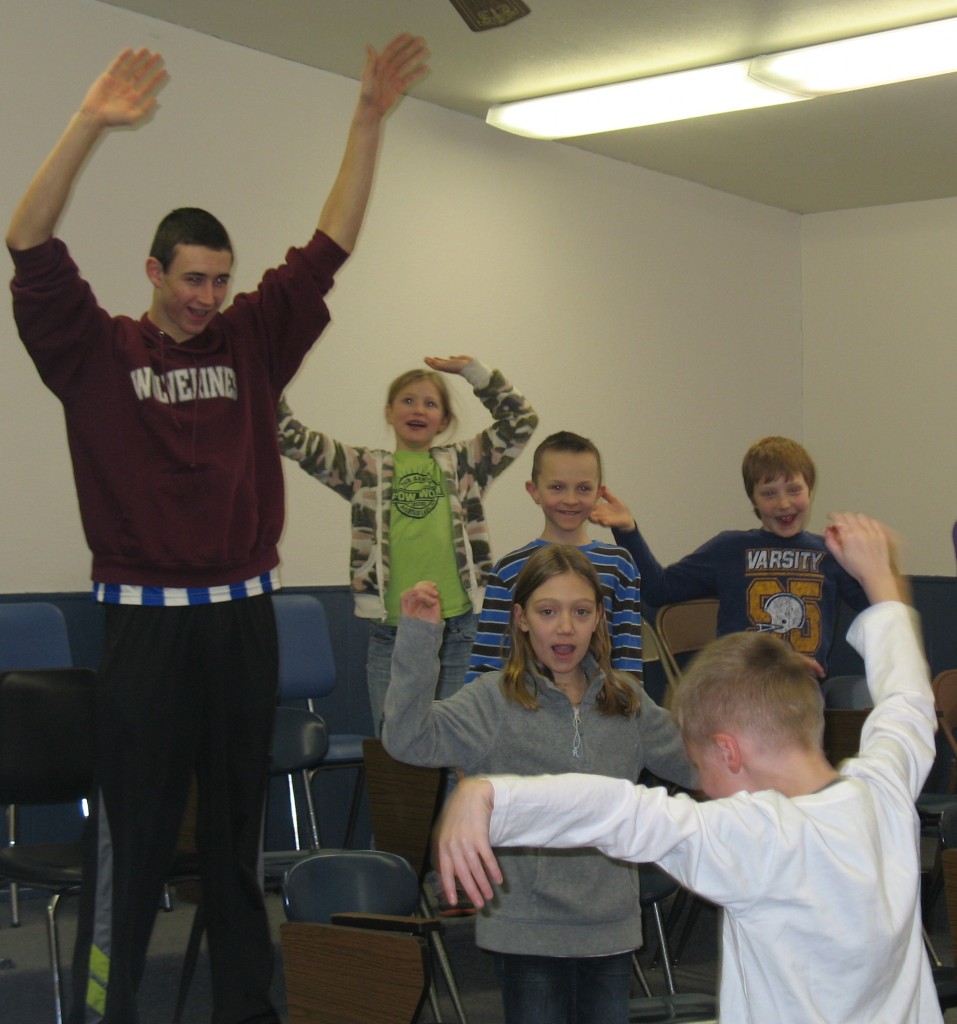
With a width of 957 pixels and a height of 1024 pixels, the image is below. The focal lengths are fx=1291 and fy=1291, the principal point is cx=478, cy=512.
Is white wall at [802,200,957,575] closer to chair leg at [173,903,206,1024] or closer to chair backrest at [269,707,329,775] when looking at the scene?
chair backrest at [269,707,329,775]

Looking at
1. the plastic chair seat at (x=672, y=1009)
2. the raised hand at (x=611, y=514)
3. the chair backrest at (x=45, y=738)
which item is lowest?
the plastic chair seat at (x=672, y=1009)

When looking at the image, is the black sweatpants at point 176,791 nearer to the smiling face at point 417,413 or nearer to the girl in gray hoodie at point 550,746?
the girl in gray hoodie at point 550,746

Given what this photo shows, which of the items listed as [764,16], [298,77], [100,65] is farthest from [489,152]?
[100,65]

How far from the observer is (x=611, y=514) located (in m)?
3.41

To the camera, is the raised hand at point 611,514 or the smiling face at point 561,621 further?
the raised hand at point 611,514

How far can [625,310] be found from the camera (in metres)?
6.54

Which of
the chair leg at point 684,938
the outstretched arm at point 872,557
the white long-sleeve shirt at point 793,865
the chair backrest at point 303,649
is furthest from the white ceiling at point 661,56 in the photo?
the white long-sleeve shirt at point 793,865

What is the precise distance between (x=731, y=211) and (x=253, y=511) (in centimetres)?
521

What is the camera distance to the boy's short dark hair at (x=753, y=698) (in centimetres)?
142

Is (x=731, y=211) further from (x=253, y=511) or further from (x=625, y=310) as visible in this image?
(x=253, y=511)

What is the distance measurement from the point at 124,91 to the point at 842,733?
245 cm

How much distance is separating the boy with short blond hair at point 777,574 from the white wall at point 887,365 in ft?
10.4

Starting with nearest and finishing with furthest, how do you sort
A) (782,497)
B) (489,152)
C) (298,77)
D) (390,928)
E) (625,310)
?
(390,928) < (782,497) < (298,77) < (489,152) < (625,310)

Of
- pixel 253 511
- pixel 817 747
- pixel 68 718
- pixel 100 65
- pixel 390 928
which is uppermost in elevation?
pixel 100 65
